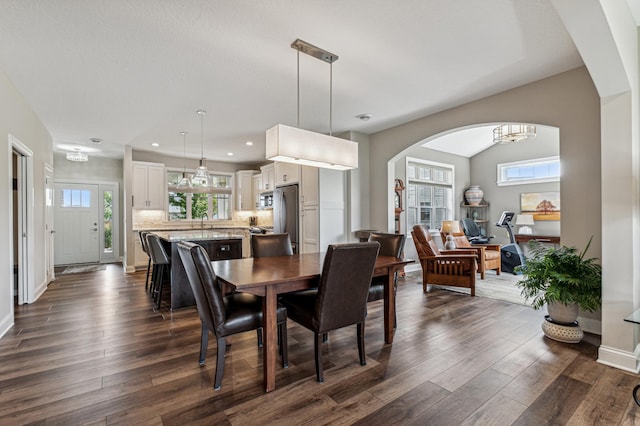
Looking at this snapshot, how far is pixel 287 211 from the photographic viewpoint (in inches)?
238

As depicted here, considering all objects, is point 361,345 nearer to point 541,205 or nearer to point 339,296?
point 339,296

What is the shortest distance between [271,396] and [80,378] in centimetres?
140

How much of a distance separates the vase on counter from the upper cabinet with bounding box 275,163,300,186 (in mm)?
4430

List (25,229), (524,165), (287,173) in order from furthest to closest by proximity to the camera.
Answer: (524,165) < (287,173) < (25,229)

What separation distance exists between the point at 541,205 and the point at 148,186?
8.80 metres

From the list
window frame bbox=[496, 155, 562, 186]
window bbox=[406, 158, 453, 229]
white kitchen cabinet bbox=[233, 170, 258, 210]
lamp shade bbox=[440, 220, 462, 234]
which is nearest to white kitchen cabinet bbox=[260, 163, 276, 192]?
white kitchen cabinet bbox=[233, 170, 258, 210]

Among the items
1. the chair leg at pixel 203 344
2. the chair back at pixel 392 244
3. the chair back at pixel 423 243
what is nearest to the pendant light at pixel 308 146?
the chair back at pixel 392 244

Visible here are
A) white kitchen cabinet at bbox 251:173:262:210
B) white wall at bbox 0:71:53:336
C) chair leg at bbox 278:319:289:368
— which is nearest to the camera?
chair leg at bbox 278:319:289:368

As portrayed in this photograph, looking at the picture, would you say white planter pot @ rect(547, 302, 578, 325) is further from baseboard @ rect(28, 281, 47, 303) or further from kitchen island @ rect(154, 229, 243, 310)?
baseboard @ rect(28, 281, 47, 303)

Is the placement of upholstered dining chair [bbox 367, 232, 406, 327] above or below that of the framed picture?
below

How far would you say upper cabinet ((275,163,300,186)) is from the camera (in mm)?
5889

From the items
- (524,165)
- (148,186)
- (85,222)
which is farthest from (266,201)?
(524,165)

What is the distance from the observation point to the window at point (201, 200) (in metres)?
7.48

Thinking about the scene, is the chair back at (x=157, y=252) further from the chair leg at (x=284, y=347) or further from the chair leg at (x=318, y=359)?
the chair leg at (x=318, y=359)
